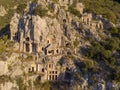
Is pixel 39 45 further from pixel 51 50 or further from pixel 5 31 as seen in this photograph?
pixel 5 31

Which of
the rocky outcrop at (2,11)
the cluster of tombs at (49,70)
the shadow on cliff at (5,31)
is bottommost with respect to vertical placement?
the cluster of tombs at (49,70)

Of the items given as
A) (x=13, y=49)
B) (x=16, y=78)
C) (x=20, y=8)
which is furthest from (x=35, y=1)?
(x=16, y=78)

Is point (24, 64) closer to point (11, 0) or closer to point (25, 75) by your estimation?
point (25, 75)

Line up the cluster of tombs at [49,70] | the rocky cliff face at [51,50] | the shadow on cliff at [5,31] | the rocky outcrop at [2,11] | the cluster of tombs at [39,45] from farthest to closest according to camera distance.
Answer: the rocky outcrop at [2,11]
the shadow on cliff at [5,31]
the cluster of tombs at [39,45]
the cluster of tombs at [49,70]
the rocky cliff face at [51,50]

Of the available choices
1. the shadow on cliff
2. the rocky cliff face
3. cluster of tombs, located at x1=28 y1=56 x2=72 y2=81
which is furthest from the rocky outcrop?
cluster of tombs, located at x1=28 y1=56 x2=72 y2=81

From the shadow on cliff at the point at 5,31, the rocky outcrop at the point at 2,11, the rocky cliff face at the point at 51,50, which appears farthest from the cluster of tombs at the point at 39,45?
the rocky outcrop at the point at 2,11

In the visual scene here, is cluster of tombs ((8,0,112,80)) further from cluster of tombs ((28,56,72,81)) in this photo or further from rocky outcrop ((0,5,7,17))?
rocky outcrop ((0,5,7,17))

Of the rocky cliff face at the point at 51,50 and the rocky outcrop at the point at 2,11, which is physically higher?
the rocky outcrop at the point at 2,11

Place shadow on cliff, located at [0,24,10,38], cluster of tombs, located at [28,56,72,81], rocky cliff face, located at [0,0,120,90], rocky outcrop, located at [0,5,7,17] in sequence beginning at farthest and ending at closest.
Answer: rocky outcrop, located at [0,5,7,17] < shadow on cliff, located at [0,24,10,38] < cluster of tombs, located at [28,56,72,81] < rocky cliff face, located at [0,0,120,90]

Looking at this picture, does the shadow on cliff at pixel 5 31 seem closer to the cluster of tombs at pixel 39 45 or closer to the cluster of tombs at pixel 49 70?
the cluster of tombs at pixel 39 45
